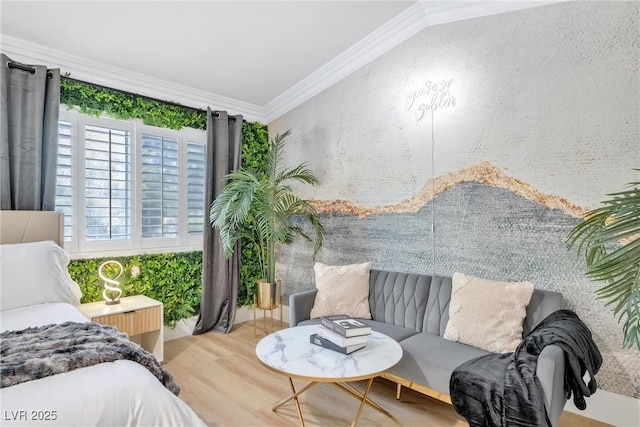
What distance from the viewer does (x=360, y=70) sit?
3.69 meters

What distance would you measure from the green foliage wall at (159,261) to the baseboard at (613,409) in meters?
3.42

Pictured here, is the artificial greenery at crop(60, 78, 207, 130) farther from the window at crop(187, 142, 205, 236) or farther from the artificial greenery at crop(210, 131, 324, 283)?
the artificial greenery at crop(210, 131, 324, 283)

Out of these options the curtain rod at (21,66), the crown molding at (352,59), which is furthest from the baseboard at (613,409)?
the curtain rod at (21,66)

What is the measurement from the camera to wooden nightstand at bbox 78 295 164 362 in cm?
287

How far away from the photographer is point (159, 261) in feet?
12.1

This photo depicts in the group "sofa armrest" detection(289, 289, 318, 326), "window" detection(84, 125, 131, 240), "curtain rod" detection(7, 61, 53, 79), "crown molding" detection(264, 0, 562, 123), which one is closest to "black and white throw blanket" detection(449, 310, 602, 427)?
"sofa armrest" detection(289, 289, 318, 326)

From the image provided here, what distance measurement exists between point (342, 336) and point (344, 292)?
1010 millimetres

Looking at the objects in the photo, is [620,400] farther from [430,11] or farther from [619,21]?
[430,11]

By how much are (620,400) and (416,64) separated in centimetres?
295

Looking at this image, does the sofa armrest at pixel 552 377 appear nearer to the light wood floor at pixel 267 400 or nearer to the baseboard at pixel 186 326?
the light wood floor at pixel 267 400

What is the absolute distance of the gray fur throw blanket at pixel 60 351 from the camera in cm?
127

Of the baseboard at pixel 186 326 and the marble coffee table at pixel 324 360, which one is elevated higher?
the marble coffee table at pixel 324 360

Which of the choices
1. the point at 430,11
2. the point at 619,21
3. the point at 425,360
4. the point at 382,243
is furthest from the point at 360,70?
the point at 425,360

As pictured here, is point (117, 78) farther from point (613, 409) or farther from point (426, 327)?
point (613, 409)
